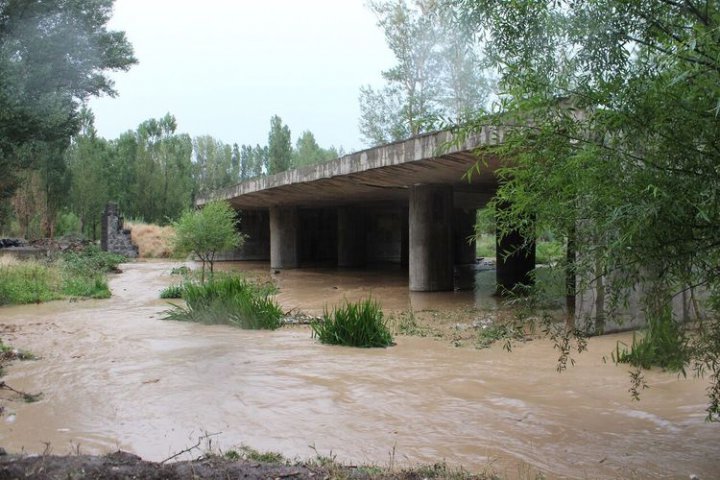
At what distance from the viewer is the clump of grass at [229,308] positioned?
9367 millimetres

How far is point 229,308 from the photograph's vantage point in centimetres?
976

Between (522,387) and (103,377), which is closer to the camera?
(522,387)

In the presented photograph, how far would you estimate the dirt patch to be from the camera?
9.22 ft

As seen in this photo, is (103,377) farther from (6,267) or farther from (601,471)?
(6,267)

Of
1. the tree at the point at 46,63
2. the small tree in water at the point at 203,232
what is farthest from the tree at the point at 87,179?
the small tree in water at the point at 203,232

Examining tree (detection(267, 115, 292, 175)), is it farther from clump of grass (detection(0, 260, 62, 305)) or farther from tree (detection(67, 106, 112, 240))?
clump of grass (detection(0, 260, 62, 305))

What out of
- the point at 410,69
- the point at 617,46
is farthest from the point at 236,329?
the point at 410,69

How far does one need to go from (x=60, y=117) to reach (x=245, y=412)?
10.7 m

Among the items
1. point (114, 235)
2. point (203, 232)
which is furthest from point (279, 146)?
point (203, 232)

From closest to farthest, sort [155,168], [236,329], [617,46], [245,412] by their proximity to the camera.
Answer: [617,46], [245,412], [236,329], [155,168]

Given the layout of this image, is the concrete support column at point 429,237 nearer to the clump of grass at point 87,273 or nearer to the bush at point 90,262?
the clump of grass at point 87,273

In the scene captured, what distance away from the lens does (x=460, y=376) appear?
6352mm

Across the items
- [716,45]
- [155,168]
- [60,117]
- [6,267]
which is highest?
[155,168]

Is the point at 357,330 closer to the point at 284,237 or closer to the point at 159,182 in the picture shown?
the point at 284,237
